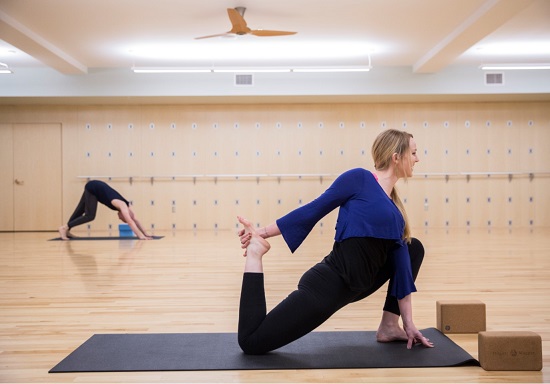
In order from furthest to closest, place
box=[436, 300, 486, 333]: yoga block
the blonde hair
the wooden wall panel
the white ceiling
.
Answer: the wooden wall panel → the white ceiling → box=[436, 300, 486, 333]: yoga block → the blonde hair

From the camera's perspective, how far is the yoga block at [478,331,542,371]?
2338mm

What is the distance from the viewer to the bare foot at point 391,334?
2.76 m

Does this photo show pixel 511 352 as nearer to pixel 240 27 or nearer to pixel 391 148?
pixel 391 148

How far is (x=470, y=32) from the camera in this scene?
8.27 metres

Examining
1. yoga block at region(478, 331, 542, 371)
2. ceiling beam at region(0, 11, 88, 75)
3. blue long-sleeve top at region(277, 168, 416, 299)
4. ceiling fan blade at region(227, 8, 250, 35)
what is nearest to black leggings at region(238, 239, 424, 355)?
blue long-sleeve top at region(277, 168, 416, 299)

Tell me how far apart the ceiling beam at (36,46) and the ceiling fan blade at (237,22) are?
2919mm

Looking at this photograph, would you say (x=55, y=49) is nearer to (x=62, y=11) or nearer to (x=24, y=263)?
(x=62, y=11)

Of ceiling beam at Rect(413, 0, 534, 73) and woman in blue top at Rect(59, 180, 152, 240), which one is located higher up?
ceiling beam at Rect(413, 0, 534, 73)

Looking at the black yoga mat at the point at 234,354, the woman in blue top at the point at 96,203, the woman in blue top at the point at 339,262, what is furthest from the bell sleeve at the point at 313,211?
the woman in blue top at the point at 96,203

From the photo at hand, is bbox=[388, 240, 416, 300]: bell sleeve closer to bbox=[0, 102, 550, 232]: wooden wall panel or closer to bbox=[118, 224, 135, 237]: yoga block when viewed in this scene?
bbox=[118, 224, 135, 237]: yoga block

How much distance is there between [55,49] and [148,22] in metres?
2.21

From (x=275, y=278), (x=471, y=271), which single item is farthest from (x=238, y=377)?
(x=471, y=271)

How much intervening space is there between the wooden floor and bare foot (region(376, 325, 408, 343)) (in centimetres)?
30

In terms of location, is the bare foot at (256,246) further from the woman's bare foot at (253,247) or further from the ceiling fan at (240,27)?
the ceiling fan at (240,27)
